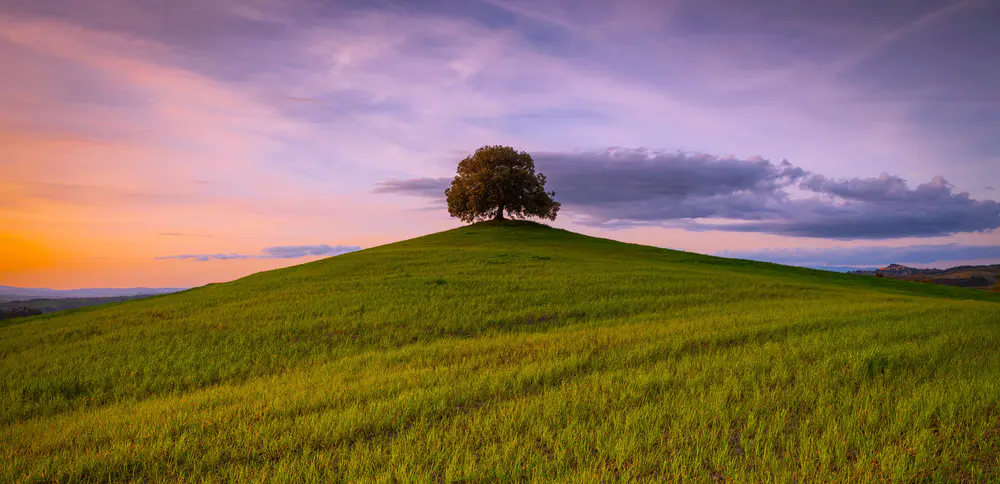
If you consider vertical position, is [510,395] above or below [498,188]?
below

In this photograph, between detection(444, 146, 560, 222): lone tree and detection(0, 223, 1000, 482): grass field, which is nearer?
detection(0, 223, 1000, 482): grass field

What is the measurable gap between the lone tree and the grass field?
4240 centimetres

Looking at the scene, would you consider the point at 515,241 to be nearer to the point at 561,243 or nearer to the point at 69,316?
the point at 561,243

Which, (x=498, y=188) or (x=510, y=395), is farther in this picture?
(x=498, y=188)

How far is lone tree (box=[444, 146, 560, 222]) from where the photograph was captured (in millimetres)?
60969

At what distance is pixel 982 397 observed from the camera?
24.4ft

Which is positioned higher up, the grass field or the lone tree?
the lone tree

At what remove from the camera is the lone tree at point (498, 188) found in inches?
2400

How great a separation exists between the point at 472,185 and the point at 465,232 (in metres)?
9.14

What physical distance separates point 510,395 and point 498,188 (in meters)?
53.6

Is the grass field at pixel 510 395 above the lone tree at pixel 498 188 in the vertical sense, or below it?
below

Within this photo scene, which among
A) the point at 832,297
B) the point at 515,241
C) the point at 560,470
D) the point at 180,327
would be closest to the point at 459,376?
the point at 560,470

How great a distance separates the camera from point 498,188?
61.0 m

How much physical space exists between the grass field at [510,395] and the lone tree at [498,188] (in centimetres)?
4240
